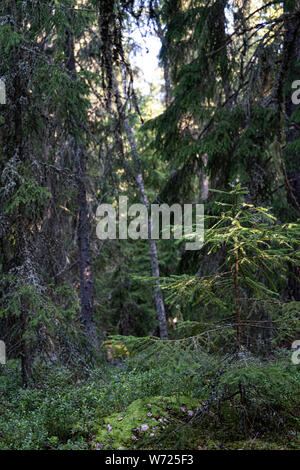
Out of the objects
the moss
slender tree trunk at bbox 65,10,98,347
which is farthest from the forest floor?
slender tree trunk at bbox 65,10,98,347

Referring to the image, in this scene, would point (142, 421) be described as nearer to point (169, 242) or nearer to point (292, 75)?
point (292, 75)

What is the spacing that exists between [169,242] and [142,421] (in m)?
8.82

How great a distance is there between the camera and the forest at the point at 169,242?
355 centimetres

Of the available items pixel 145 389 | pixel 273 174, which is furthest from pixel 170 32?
pixel 145 389

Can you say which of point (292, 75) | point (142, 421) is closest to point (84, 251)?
point (292, 75)

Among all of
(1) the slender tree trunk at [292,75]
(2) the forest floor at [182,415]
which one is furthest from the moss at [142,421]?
(1) the slender tree trunk at [292,75]

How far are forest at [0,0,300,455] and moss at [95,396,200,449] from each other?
0.07 feet

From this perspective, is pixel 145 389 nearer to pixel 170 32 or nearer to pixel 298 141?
pixel 298 141

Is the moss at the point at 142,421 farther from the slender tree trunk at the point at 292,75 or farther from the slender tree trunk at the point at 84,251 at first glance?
the slender tree trunk at the point at 84,251

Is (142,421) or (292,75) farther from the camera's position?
(292,75)

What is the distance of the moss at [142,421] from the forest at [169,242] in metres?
0.02

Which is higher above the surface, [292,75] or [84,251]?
[292,75]

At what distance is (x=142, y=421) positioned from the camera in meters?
3.96
